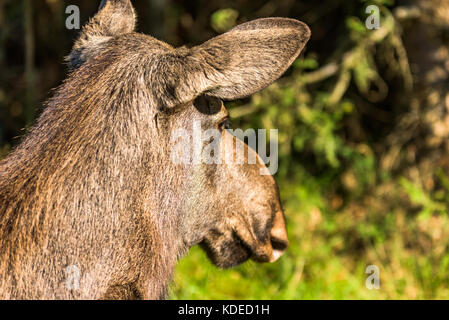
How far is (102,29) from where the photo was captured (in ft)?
11.2

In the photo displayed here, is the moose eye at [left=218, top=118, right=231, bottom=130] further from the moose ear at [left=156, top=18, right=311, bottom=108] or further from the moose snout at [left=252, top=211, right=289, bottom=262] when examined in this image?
the moose snout at [left=252, top=211, right=289, bottom=262]

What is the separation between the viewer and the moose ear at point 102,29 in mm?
3342

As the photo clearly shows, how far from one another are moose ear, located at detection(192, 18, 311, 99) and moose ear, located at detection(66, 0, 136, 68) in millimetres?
821

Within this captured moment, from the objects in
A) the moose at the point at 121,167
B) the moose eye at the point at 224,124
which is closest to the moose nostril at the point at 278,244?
the moose at the point at 121,167

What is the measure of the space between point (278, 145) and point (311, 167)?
0.57m

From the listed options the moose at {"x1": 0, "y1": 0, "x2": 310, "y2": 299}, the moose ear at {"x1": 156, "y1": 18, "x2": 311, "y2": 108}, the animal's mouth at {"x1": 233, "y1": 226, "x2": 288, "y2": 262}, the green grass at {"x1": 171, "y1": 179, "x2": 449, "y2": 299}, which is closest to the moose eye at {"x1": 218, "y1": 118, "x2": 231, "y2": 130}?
the moose at {"x1": 0, "y1": 0, "x2": 310, "y2": 299}

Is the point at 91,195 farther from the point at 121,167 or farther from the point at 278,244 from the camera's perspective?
the point at 278,244

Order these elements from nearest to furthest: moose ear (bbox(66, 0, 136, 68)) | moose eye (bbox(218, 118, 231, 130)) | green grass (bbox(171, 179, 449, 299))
Answer: moose eye (bbox(218, 118, 231, 130))
moose ear (bbox(66, 0, 136, 68))
green grass (bbox(171, 179, 449, 299))

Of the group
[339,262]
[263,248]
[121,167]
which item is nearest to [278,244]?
[263,248]

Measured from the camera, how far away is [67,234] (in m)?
2.68

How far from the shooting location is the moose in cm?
268

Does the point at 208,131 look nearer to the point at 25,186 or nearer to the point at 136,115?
the point at 136,115

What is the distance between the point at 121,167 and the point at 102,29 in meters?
0.97

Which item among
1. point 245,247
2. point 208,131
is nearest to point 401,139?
point 245,247
